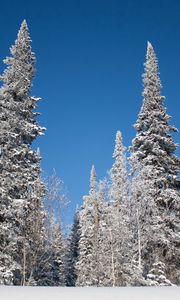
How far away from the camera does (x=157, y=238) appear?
21.8 m

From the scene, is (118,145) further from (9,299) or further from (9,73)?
Result: (9,299)

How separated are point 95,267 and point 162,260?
1652cm

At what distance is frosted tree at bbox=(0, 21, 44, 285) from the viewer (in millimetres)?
19312

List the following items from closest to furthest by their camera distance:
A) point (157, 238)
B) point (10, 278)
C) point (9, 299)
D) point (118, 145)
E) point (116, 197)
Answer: point (9, 299) < point (10, 278) < point (157, 238) < point (116, 197) < point (118, 145)

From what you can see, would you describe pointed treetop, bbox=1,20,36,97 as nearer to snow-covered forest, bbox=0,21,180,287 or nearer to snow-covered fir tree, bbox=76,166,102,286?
snow-covered forest, bbox=0,21,180,287

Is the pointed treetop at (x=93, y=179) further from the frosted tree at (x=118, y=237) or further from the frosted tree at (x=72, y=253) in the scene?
the frosted tree at (x=118, y=237)

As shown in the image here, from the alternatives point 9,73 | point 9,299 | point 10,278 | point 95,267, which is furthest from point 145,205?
point 9,299

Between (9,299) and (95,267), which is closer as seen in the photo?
(9,299)

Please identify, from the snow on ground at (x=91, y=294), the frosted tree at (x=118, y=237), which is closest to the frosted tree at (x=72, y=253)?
the frosted tree at (x=118, y=237)

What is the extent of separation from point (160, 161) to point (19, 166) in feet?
29.0

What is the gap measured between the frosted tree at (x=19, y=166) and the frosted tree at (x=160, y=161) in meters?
Answer: 6.64

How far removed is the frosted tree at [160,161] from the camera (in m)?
22.1

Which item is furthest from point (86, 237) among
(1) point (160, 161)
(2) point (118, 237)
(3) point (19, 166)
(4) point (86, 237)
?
(3) point (19, 166)

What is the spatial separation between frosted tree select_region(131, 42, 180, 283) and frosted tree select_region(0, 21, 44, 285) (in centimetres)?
664
